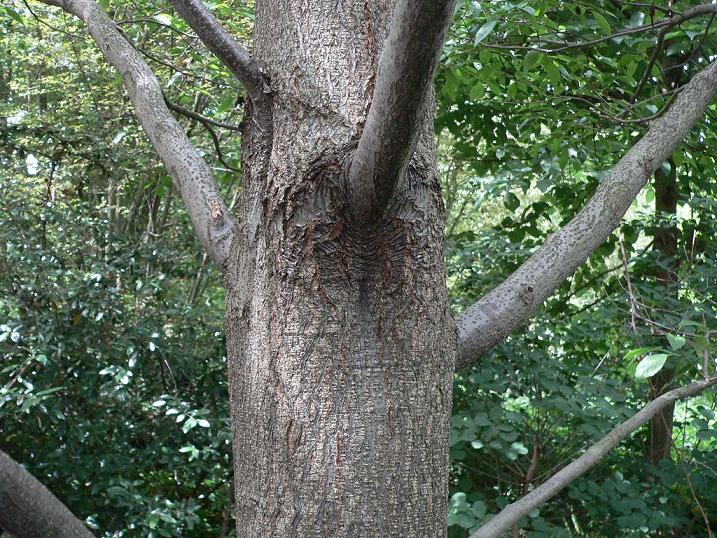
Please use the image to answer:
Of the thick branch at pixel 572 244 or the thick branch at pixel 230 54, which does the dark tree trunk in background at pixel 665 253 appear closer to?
the thick branch at pixel 572 244

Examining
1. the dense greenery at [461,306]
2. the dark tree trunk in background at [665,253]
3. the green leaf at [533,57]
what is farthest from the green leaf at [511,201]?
the green leaf at [533,57]

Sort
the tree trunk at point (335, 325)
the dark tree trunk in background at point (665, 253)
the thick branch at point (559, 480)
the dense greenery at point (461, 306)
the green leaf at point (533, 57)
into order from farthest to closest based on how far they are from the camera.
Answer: the dark tree trunk in background at point (665, 253) < the dense greenery at point (461, 306) < the green leaf at point (533, 57) < the thick branch at point (559, 480) < the tree trunk at point (335, 325)

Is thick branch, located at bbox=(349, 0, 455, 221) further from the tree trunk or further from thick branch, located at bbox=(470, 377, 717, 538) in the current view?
thick branch, located at bbox=(470, 377, 717, 538)

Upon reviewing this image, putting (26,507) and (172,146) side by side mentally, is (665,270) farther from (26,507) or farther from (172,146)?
(26,507)

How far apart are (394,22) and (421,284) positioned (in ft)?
1.51

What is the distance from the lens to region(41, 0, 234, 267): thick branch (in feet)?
4.93

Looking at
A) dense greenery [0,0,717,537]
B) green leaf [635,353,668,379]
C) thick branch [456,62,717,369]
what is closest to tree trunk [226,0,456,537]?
thick branch [456,62,717,369]

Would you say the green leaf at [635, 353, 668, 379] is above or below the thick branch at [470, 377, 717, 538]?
above

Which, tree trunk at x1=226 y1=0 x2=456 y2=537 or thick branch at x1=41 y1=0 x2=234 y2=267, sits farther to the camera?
thick branch at x1=41 y1=0 x2=234 y2=267

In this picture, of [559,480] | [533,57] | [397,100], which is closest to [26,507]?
[397,100]

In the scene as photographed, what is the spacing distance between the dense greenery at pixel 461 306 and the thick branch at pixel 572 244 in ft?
3.43

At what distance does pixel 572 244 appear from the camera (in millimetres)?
1638

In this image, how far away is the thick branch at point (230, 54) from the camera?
129 centimetres

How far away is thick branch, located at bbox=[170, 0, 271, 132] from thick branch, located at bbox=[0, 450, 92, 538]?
0.65 metres
